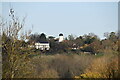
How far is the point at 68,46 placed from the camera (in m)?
4.41

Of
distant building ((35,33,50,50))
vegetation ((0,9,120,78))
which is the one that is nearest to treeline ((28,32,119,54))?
vegetation ((0,9,120,78))

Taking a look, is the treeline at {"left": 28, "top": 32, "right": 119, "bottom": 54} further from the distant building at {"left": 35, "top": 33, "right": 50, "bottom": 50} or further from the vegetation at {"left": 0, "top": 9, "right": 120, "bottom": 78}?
the distant building at {"left": 35, "top": 33, "right": 50, "bottom": 50}

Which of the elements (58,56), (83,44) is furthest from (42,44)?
(83,44)

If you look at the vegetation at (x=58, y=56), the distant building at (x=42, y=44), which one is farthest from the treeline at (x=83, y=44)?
the distant building at (x=42, y=44)

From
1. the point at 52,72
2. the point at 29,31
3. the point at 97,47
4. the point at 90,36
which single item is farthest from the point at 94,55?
the point at 29,31

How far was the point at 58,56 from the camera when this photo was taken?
4270 millimetres

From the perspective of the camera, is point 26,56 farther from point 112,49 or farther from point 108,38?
point 108,38

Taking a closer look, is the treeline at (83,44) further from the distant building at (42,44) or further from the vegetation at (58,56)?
the distant building at (42,44)

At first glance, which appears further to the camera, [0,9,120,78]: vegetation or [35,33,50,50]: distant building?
[35,33,50,50]: distant building

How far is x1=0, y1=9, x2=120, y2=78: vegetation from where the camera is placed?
2371mm

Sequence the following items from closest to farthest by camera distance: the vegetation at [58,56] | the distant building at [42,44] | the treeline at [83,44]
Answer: the vegetation at [58,56] < the distant building at [42,44] < the treeline at [83,44]

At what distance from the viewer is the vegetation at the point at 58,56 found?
7.78ft

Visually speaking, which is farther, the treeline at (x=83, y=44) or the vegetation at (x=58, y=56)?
the treeline at (x=83, y=44)

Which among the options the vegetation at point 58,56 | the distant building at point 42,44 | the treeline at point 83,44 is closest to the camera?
the vegetation at point 58,56
